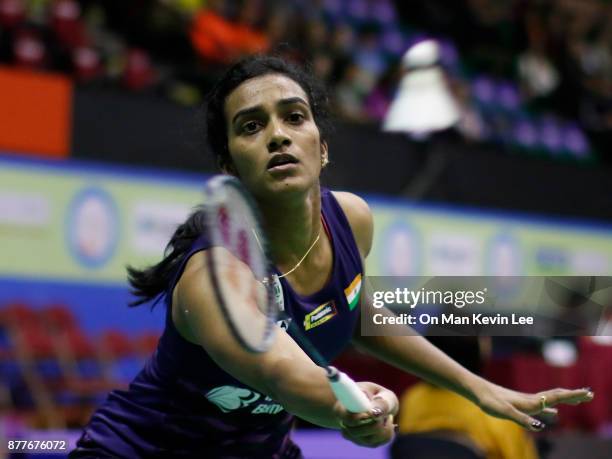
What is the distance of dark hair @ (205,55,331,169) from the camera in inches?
106

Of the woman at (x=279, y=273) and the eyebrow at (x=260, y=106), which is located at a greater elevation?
the eyebrow at (x=260, y=106)

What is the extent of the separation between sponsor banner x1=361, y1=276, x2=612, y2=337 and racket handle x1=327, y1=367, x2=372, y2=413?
1.18m

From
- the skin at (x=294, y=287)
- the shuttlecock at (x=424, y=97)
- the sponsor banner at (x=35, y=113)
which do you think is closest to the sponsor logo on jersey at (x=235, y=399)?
the skin at (x=294, y=287)

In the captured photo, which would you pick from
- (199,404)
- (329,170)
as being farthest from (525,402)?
(329,170)

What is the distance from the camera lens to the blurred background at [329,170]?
7840mm

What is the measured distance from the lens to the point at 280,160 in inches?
101

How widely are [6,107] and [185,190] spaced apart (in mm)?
1680

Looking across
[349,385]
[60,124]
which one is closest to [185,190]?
[60,124]

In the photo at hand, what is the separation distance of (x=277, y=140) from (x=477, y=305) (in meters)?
1.23

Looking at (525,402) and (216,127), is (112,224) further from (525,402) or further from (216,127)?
(525,402)

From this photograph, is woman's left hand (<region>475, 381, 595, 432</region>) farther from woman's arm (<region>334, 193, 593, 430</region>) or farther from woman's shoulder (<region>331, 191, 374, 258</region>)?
woman's shoulder (<region>331, 191, 374, 258</region>)

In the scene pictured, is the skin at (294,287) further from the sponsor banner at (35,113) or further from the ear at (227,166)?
the sponsor banner at (35,113)

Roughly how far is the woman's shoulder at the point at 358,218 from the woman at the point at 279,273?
0.46 ft

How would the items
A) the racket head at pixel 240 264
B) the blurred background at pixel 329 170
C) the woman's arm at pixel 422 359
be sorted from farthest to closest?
the blurred background at pixel 329 170, the woman's arm at pixel 422 359, the racket head at pixel 240 264
